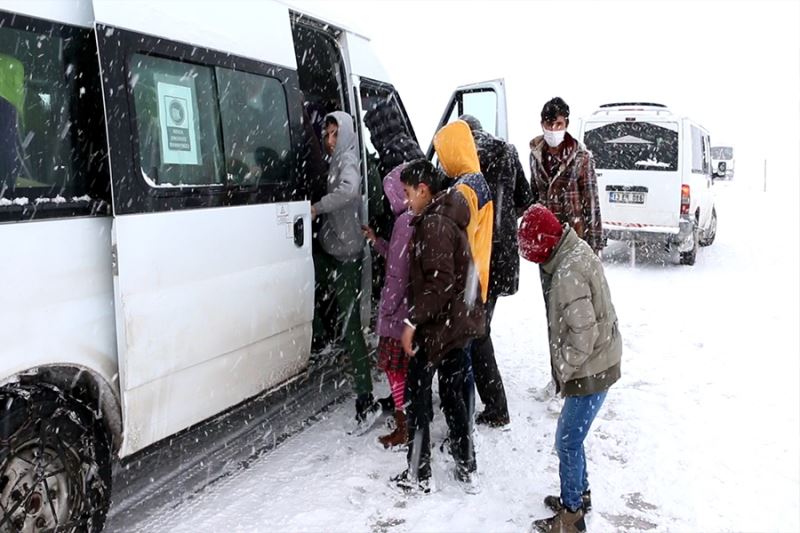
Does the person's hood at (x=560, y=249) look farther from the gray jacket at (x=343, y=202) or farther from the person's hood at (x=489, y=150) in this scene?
the gray jacket at (x=343, y=202)

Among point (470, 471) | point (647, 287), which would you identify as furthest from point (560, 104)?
point (647, 287)

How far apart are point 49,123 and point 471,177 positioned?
1986 mm

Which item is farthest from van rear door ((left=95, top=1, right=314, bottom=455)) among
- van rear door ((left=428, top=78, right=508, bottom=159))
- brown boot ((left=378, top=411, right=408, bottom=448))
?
van rear door ((left=428, top=78, right=508, bottom=159))

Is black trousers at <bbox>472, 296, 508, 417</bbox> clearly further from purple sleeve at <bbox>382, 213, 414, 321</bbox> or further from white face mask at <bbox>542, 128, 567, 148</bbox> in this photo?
white face mask at <bbox>542, 128, 567, 148</bbox>

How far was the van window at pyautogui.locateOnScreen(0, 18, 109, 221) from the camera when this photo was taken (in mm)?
2566

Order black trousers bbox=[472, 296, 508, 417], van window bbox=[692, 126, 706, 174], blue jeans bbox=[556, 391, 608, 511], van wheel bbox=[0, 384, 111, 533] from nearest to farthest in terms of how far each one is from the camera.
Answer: van wheel bbox=[0, 384, 111, 533] → blue jeans bbox=[556, 391, 608, 511] → black trousers bbox=[472, 296, 508, 417] → van window bbox=[692, 126, 706, 174]

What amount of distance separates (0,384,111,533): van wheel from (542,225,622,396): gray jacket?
207cm

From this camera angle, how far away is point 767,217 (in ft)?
62.3

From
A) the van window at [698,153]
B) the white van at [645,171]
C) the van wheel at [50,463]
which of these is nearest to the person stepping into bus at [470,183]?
the van wheel at [50,463]

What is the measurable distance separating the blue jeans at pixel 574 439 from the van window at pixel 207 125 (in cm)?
207

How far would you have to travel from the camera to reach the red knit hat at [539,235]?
324 centimetres

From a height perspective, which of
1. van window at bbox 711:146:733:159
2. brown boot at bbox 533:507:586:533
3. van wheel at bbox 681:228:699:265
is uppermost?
van window at bbox 711:146:733:159

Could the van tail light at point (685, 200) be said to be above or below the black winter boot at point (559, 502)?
above

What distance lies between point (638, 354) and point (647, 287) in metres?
3.43
